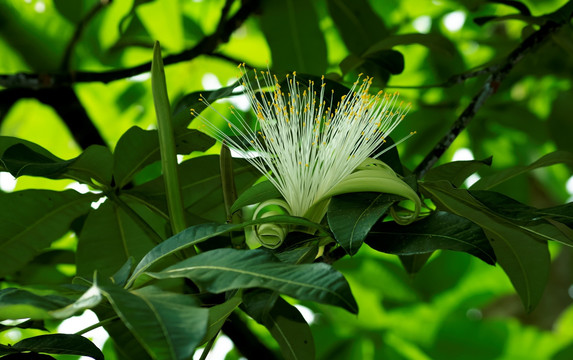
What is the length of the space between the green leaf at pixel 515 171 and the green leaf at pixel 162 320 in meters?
0.52

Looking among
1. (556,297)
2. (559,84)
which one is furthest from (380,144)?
(556,297)

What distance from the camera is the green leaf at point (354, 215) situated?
1.96 ft

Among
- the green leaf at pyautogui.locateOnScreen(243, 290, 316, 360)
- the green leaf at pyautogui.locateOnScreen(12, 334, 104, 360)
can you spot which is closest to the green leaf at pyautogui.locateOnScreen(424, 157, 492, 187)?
the green leaf at pyautogui.locateOnScreen(243, 290, 316, 360)

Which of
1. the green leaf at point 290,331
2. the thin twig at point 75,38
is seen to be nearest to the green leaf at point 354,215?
the green leaf at point 290,331

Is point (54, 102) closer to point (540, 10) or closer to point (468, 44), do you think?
point (468, 44)

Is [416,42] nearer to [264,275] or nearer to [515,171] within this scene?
[515,171]

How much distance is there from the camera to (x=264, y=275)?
491mm

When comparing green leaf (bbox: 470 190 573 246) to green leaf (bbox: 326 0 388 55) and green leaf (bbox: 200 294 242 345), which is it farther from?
green leaf (bbox: 326 0 388 55)

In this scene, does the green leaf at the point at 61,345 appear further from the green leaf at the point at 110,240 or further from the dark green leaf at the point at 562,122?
the dark green leaf at the point at 562,122

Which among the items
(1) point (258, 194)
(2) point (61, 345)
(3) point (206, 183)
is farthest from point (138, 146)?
(2) point (61, 345)

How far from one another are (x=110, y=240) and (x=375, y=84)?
0.60 m

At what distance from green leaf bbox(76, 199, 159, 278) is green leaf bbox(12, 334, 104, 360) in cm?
33

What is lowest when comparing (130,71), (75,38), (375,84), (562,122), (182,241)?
(182,241)

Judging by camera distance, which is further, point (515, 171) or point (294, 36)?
point (294, 36)
